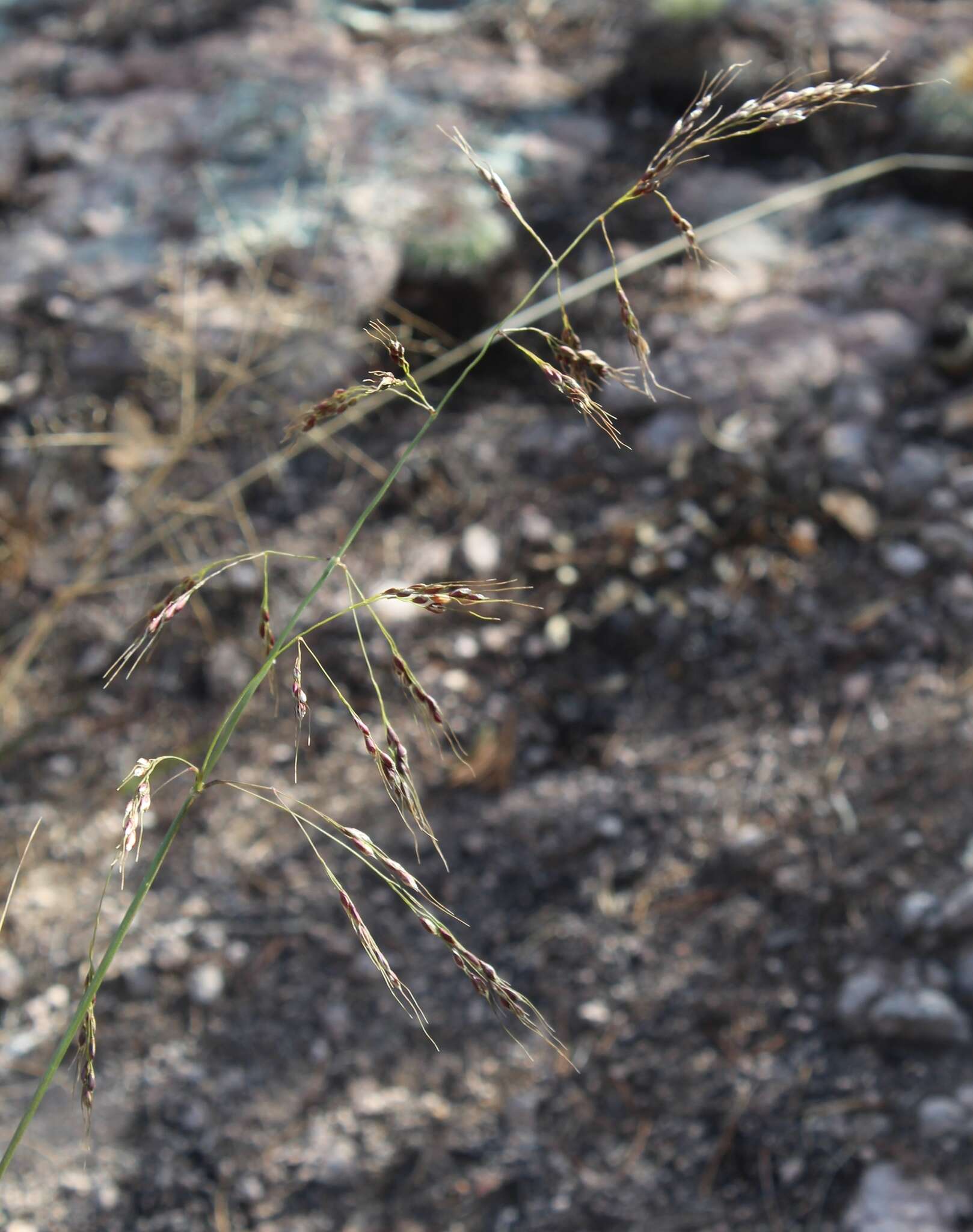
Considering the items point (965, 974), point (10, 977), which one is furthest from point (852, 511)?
point (10, 977)

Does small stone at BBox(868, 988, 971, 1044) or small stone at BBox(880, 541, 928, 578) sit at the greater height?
small stone at BBox(880, 541, 928, 578)

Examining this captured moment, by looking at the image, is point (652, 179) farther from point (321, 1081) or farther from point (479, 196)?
point (479, 196)

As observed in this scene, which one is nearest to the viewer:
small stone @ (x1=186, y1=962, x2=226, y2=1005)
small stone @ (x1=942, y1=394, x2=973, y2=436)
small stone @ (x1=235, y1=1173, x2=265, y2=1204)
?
small stone @ (x1=235, y1=1173, x2=265, y2=1204)

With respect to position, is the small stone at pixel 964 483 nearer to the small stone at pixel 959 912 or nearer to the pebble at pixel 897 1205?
the small stone at pixel 959 912

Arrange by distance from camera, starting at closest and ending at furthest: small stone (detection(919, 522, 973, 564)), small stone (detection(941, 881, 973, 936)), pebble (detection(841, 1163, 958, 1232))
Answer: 1. pebble (detection(841, 1163, 958, 1232))
2. small stone (detection(941, 881, 973, 936))
3. small stone (detection(919, 522, 973, 564))

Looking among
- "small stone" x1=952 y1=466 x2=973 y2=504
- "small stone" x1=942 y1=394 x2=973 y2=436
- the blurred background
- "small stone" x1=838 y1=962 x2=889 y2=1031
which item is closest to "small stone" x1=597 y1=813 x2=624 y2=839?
the blurred background

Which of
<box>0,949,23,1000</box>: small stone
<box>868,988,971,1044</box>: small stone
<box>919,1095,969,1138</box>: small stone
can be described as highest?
<box>868,988,971,1044</box>: small stone

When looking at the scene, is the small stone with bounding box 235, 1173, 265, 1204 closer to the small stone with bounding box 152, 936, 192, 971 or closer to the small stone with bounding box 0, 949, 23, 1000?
the small stone with bounding box 152, 936, 192, 971
